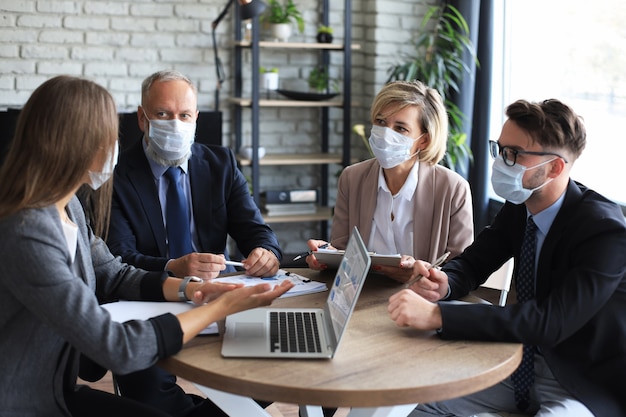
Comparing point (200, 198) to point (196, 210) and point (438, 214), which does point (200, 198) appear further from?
point (438, 214)

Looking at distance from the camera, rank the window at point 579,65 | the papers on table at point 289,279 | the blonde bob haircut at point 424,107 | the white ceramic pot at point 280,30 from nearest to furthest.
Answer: the papers on table at point 289,279
the blonde bob haircut at point 424,107
the window at point 579,65
the white ceramic pot at point 280,30

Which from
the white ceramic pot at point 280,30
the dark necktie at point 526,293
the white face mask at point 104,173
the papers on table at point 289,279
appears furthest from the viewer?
the white ceramic pot at point 280,30

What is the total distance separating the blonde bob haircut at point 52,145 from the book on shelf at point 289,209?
315cm

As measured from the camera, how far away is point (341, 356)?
5.19ft

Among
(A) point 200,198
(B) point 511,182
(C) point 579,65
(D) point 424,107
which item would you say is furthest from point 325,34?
(B) point 511,182

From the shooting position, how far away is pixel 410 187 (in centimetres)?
263

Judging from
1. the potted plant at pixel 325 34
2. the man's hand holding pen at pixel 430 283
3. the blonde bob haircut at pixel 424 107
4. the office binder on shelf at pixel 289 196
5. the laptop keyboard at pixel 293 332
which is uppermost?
the potted plant at pixel 325 34

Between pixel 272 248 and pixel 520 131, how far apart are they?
1.02m

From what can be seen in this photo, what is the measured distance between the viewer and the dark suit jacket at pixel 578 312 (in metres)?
1.68

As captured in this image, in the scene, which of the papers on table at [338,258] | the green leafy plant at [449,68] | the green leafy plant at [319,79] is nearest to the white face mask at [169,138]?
the papers on table at [338,258]

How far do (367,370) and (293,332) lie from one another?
0.25m

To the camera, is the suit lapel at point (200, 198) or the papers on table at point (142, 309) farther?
the suit lapel at point (200, 198)

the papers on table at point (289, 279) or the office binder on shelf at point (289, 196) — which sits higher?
the papers on table at point (289, 279)

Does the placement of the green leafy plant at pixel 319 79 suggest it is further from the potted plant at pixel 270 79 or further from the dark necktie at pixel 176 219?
the dark necktie at pixel 176 219
